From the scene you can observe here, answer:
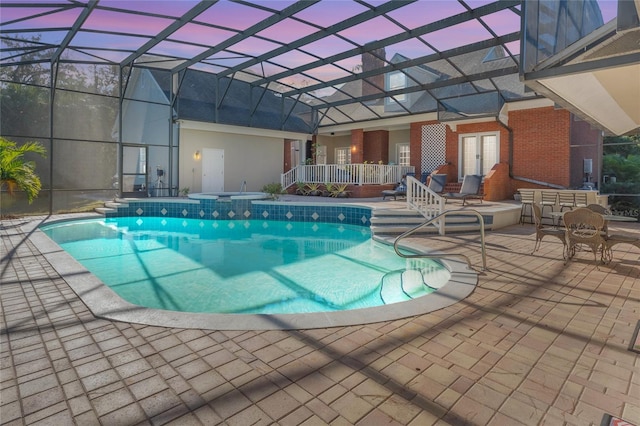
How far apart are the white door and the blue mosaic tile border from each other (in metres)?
3.48

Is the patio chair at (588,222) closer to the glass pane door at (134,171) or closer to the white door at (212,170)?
the white door at (212,170)

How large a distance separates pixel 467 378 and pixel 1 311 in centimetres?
410

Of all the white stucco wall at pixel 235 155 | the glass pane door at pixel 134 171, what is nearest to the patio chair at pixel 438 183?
the white stucco wall at pixel 235 155

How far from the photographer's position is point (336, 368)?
8.36 feet

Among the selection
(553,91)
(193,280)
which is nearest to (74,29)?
(193,280)

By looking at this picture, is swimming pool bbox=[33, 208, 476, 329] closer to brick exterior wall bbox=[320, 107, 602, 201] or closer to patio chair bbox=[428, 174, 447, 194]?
patio chair bbox=[428, 174, 447, 194]

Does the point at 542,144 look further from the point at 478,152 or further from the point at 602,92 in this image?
the point at 602,92

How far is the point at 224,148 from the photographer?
17.2 metres

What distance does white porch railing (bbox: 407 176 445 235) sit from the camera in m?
8.91

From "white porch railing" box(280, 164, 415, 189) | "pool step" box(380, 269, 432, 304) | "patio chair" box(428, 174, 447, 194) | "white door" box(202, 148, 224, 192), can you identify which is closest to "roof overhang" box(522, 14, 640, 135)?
"pool step" box(380, 269, 432, 304)

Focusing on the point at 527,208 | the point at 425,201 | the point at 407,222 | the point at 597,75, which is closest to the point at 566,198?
the point at 527,208

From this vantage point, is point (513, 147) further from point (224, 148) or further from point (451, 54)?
point (224, 148)

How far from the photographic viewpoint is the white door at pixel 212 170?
1670cm

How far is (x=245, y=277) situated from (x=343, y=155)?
16865 millimetres
